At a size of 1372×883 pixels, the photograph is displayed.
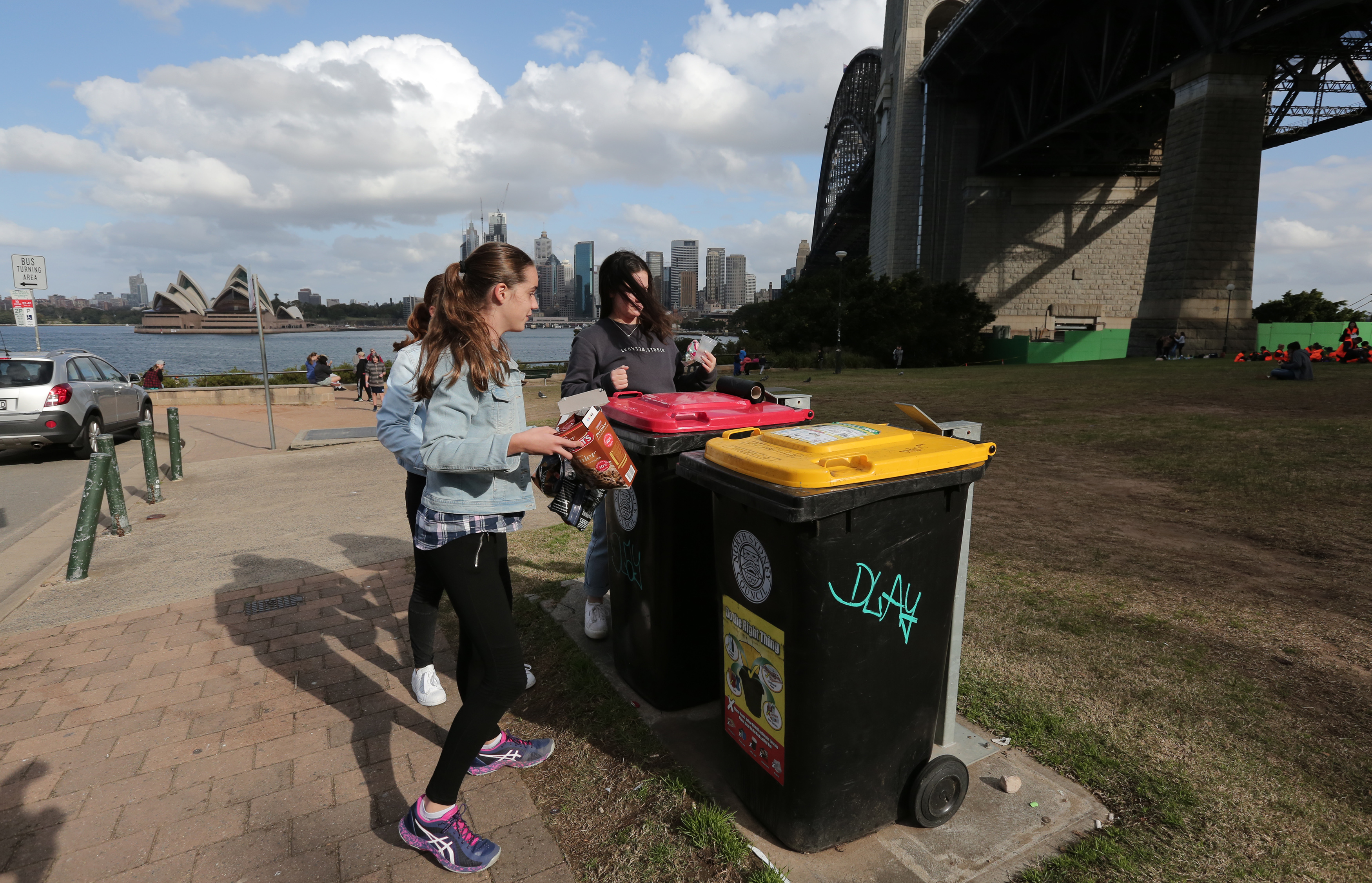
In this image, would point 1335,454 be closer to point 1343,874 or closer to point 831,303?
point 1343,874

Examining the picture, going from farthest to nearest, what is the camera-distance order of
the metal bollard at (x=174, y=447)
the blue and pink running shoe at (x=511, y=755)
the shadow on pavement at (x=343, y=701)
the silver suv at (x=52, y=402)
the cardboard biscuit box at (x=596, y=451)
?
the silver suv at (x=52, y=402)
the metal bollard at (x=174, y=447)
the blue and pink running shoe at (x=511, y=755)
the shadow on pavement at (x=343, y=701)
the cardboard biscuit box at (x=596, y=451)

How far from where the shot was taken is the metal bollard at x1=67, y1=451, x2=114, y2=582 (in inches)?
205

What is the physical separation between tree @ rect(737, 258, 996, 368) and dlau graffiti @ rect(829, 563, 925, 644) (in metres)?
29.5

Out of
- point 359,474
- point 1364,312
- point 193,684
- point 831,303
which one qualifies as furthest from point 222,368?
point 1364,312

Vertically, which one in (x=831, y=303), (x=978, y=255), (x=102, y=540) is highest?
(x=978, y=255)

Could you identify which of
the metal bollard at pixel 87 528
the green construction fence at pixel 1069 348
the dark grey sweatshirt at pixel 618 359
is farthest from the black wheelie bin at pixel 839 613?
the green construction fence at pixel 1069 348

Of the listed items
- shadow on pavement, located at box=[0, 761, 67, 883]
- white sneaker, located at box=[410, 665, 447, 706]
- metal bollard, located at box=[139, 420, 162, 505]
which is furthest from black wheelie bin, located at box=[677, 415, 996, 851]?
metal bollard, located at box=[139, 420, 162, 505]

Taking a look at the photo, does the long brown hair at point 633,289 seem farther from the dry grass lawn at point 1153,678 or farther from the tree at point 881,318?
the tree at point 881,318

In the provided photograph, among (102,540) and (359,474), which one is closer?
(102,540)

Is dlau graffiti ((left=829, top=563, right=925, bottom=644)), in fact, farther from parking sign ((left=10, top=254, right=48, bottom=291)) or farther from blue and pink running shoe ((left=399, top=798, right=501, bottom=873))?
parking sign ((left=10, top=254, right=48, bottom=291))

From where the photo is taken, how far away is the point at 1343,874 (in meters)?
2.04

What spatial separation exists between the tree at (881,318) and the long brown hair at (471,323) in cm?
2941

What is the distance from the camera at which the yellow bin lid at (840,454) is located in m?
1.99

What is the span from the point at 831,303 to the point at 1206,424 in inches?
917
